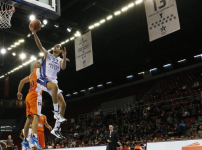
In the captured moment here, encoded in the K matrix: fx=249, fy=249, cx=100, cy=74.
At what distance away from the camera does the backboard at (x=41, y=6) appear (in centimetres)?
554

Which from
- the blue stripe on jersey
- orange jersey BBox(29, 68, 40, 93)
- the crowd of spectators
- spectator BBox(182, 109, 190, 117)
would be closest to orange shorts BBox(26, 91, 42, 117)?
orange jersey BBox(29, 68, 40, 93)

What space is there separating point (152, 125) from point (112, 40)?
6453mm

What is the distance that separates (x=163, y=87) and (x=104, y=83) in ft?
28.9

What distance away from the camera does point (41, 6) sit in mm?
5738

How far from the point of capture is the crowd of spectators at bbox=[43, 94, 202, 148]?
13633mm

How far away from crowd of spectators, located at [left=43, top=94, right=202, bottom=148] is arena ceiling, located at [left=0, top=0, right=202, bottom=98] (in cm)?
457

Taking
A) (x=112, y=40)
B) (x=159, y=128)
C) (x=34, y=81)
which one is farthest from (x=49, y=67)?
(x=112, y=40)

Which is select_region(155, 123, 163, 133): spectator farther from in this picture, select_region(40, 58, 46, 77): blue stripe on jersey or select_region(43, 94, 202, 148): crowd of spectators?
select_region(40, 58, 46, 77): blue stripe on jersey

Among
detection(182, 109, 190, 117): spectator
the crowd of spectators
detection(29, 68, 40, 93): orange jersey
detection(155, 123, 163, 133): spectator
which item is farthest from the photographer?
detection(182, 109, 190, 117): spectator

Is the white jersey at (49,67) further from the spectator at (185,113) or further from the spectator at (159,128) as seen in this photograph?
the spectator at (185,113)

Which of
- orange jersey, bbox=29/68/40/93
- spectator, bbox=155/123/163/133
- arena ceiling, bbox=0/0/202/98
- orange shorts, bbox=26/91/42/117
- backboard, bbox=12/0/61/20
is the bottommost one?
spectator, bbox=155/123/163/133

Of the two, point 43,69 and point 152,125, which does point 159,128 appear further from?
point 43,69

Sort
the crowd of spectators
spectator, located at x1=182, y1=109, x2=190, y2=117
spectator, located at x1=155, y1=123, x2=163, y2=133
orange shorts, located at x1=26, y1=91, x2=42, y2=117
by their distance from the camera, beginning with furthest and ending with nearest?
spectator, located at x1=182, y1=109, x2=190, y2=117
spectator, located at x1=155, y1=123, x2=163, y2=133
the crowd of spectators
orange shorts, located at x1=26, y1=91, x2=42, y2=117

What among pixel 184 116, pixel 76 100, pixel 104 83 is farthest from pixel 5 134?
pixel 184 116
